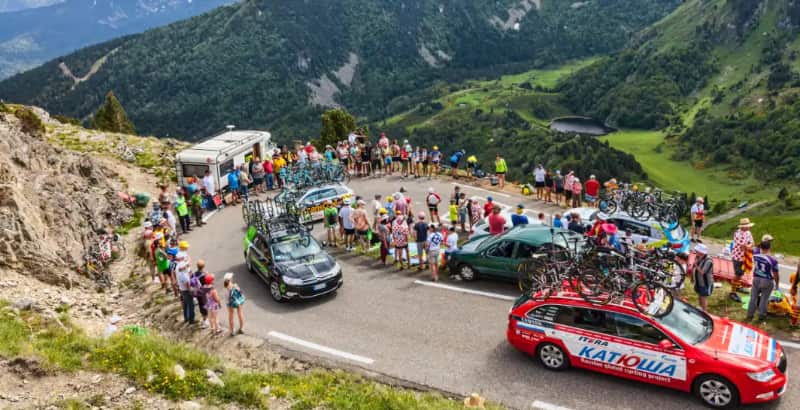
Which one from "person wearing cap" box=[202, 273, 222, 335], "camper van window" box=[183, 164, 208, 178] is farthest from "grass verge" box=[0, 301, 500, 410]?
"camper van window" box=[183, 164, 208, 178]


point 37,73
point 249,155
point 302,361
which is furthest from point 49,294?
point 37,73

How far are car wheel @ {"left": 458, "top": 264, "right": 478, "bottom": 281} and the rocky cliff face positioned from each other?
10576mm

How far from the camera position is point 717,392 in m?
10.4

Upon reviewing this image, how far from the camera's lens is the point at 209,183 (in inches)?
1024

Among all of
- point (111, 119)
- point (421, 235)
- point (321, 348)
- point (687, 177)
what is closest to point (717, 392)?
point (321, 348)

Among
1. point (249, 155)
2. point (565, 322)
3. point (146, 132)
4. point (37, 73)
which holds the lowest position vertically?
point (565, 322)

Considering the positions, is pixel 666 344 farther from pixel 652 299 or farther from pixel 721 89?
pixel 721 89

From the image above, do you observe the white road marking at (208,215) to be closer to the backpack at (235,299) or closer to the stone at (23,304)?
the stone at (23,304)

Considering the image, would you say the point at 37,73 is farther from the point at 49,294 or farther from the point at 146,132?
the point at 49,294

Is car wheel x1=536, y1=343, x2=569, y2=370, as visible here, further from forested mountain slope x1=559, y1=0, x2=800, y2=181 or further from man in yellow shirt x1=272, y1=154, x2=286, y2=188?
forested mountain slope x1=559, y1=0, x2=800, y2=181

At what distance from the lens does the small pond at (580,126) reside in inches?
6555

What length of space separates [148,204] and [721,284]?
889 inches

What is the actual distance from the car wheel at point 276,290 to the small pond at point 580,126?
154252mm

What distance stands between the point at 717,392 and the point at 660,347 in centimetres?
111
